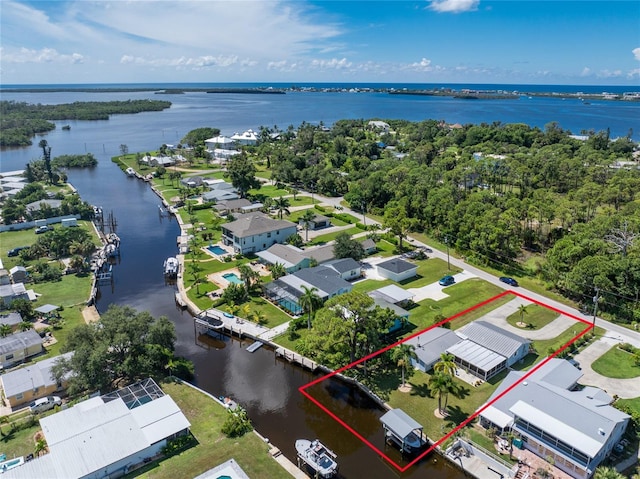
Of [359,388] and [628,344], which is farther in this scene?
[628,344]

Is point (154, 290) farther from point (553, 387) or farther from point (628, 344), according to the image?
point (628, 344)

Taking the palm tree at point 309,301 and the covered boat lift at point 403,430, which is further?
the palm tree at point 309,301

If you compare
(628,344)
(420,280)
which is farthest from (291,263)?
(628,344)

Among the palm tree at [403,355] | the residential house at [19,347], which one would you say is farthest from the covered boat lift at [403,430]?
the residential house at [19,347]

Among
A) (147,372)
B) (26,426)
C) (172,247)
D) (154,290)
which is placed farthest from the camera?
(172,247)

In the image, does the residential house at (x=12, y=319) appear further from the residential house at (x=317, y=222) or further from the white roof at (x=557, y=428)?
the white roof at (x=557, y=428)

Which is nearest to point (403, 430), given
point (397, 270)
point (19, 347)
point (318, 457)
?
point (318, 457)
